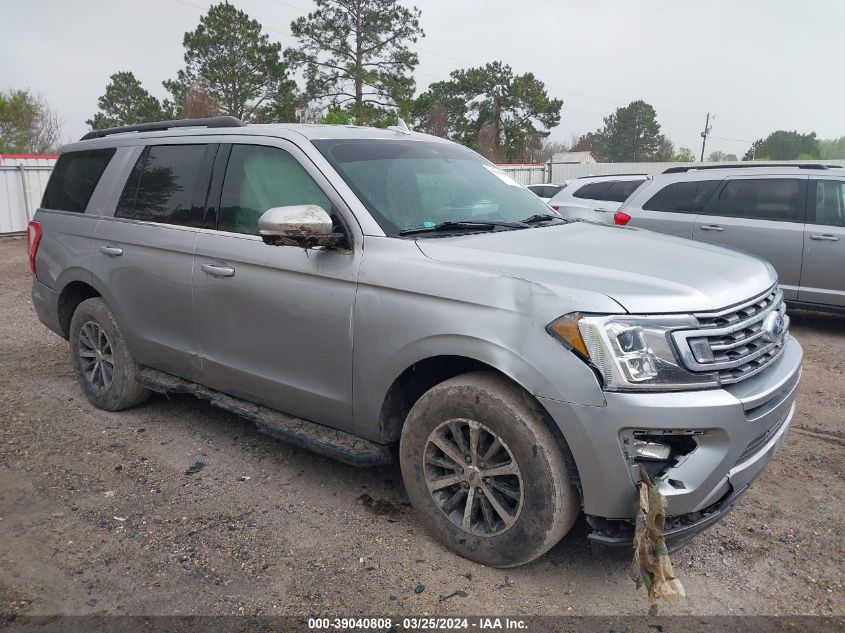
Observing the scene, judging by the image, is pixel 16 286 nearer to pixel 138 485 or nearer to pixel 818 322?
pixel 138 485

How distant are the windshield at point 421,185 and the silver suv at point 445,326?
0.05 feet

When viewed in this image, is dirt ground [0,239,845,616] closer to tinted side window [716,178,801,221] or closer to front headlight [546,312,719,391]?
front headlight [546,312,719,391]

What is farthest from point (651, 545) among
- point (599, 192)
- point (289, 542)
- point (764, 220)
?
point (599, 192)

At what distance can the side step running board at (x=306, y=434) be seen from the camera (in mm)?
3320

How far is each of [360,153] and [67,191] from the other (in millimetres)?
2724

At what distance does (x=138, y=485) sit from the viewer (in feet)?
12.6

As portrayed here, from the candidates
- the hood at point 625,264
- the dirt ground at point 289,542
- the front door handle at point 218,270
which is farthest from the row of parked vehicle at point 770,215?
the front door handle at point 218,270

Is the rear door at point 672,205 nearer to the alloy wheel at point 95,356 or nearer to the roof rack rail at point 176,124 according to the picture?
the roof rack rail at point 176,124

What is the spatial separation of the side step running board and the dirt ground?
0.36 m

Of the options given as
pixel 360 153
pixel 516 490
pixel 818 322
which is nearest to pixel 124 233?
pixel 360 153

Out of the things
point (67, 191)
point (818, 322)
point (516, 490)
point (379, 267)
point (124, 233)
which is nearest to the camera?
point (516, 490)

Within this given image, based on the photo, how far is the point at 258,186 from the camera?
3820 mm

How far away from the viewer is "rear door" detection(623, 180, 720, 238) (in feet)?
26.3

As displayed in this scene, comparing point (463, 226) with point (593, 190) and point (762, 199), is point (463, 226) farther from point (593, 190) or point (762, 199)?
point (593, 190)
